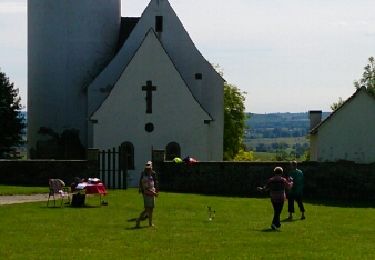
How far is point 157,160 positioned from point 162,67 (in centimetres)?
824

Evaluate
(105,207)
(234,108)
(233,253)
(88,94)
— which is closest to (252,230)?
(233,253)

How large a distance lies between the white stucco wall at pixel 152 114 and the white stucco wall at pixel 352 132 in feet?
24.9

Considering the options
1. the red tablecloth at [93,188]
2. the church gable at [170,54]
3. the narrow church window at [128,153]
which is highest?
the church gable at [170,54]

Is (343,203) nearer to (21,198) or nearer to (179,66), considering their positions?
(21,198)

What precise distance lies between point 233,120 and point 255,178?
43.5 meters

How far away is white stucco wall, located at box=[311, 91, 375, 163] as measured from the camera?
43156mm

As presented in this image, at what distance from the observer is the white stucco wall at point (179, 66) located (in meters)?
51.5

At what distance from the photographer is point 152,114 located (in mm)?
48531

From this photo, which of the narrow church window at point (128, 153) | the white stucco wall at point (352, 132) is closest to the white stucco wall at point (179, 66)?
the narrow church window at point (128, 153)

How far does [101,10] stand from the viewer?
53.6 metres

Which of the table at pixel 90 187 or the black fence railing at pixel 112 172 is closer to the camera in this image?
the table at pixel 90 187

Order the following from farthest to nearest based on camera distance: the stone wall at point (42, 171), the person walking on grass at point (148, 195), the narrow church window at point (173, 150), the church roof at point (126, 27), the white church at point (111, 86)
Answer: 1. the church roof at point (126, 27)
2. the narrow church window at point (173, 150)
3. the white church at point (111, 86)
4. the stone wall at point (42, 171)
5. the person walking on grass at point (148, 195)

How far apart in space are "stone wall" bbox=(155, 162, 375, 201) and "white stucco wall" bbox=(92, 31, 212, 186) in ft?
24.2

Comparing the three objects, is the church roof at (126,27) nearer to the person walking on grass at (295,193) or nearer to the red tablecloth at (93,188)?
the red tablecloth at (93,188)
